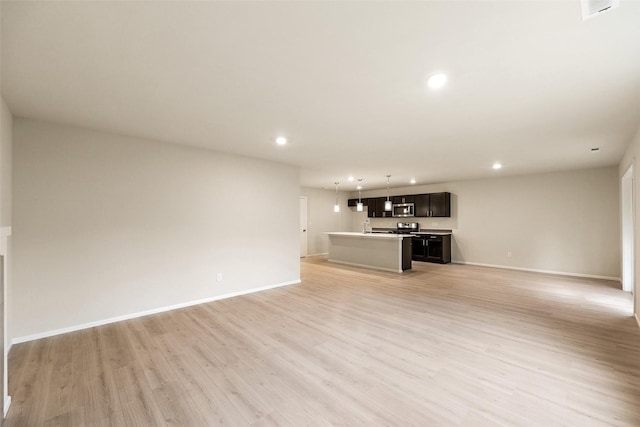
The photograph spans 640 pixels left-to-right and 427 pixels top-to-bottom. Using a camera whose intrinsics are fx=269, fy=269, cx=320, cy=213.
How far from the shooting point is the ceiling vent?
4.55ft

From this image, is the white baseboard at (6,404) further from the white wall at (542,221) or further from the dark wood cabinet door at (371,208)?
the dark wood cabinet door at (371,208)

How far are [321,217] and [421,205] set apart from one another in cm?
353

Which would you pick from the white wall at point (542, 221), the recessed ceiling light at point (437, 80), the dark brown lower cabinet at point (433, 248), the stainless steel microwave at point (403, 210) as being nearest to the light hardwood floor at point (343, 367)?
the white wall at point (542, 221)

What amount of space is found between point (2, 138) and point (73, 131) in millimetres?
930

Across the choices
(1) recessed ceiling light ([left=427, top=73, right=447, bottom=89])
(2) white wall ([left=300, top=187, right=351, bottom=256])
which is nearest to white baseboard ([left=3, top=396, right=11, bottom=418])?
(1) recessed ceiling light ([left=427, top=73, right=447, bottom=89])

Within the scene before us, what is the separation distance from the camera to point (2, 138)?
8.25 feet

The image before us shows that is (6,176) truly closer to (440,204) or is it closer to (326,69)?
(326,69)

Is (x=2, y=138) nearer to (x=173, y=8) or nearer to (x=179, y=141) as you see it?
(x=179, y=141)

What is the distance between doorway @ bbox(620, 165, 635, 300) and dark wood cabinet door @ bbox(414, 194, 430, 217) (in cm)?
424

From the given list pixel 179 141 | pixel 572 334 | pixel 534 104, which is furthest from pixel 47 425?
pixel 572 334

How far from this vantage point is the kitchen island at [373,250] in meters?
6.87

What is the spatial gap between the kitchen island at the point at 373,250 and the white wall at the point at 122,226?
10.7 ft

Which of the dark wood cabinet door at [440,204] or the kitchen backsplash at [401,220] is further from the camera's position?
the kitchen backsplash at [401,220]

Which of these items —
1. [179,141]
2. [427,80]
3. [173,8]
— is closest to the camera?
[173,8]
